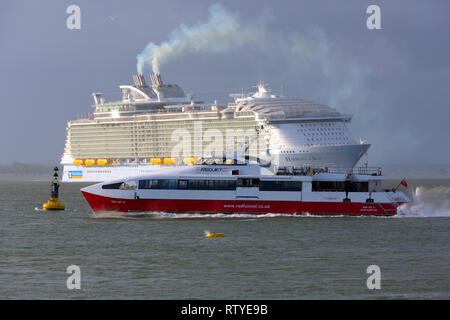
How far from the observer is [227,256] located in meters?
35.4

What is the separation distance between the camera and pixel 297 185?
51.3 metres

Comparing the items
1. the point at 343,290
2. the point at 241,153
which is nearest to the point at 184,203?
the point at 241,153

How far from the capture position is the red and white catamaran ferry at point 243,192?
50625mm

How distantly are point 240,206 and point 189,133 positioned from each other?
9608cm

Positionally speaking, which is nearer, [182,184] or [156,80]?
[182,184]

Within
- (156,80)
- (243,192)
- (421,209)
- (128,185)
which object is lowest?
(421,209)

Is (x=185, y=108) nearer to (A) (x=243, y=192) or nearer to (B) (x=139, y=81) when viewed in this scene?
(B) (x=139, y=81)

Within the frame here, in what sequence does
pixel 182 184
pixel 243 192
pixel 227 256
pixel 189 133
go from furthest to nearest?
pixel 189 133 < pixel 243 192 < pixel 182 184 < pixel 227 256

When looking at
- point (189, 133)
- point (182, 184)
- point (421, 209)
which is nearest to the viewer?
point (182, 184)

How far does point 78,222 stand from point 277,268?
2213 cm

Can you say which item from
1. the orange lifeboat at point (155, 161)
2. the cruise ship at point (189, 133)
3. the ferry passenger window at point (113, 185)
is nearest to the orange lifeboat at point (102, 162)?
the cruise ship at point (189, 133)

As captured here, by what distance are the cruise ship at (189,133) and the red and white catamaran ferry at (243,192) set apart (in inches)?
2702

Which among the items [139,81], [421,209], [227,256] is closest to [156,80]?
[139,81]
